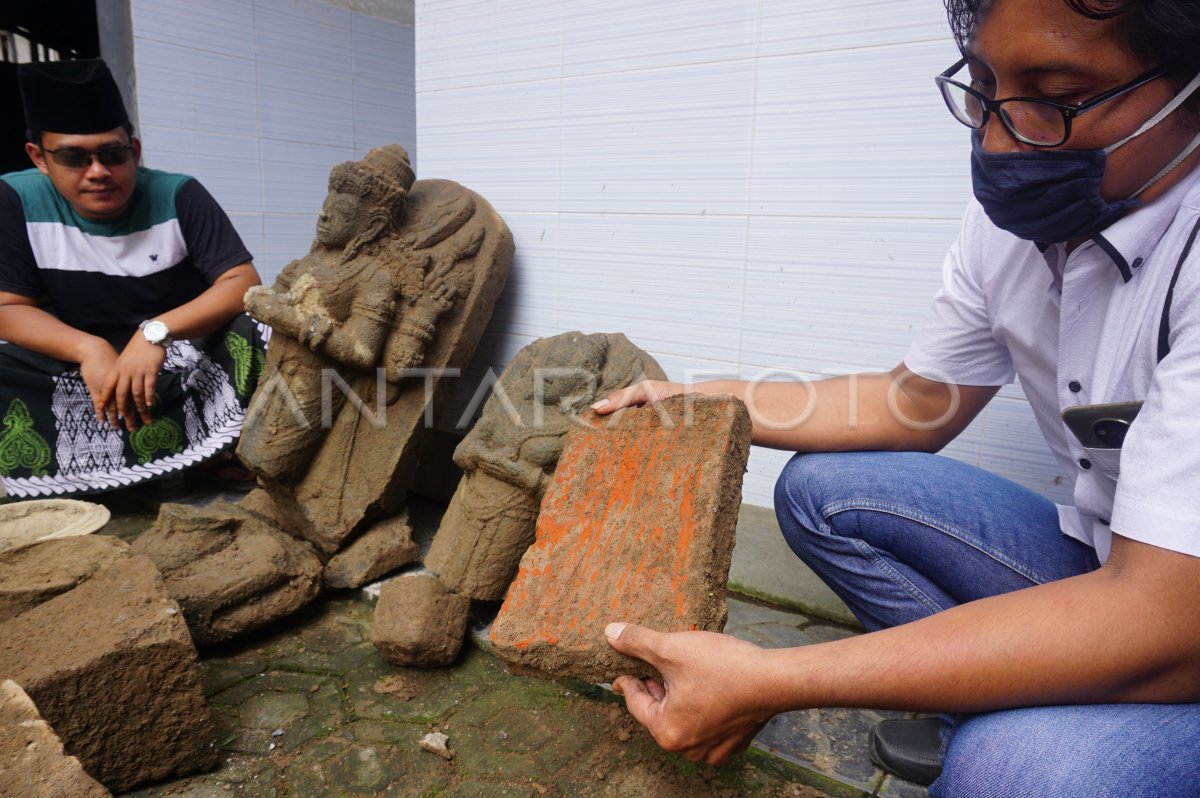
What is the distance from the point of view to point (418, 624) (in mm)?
2379

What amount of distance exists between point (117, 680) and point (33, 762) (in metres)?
0.43

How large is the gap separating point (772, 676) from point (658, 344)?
1.98 m

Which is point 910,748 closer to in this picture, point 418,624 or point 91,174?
point 418,624

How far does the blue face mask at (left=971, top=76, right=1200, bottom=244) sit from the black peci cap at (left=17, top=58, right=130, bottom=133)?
3255 mm

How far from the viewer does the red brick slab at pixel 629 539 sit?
1.53 meters

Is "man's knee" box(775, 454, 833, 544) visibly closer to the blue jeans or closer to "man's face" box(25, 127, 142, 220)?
the blue jeans

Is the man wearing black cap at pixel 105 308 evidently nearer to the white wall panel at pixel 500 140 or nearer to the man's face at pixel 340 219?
the man's face at pixel 340 219

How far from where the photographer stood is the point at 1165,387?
3.72ft

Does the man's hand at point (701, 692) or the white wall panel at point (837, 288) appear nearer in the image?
the man's hand at point (701, 692)

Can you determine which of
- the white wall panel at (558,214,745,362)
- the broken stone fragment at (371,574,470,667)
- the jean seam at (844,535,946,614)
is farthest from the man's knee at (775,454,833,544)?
the broken stone fragment at (371,574,470,667)

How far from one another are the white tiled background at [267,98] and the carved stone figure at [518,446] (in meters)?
3.70

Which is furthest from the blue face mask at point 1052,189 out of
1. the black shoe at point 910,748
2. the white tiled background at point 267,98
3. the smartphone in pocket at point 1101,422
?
the white tiled background at point 267,98

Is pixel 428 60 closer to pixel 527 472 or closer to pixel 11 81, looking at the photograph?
pixel 527 472

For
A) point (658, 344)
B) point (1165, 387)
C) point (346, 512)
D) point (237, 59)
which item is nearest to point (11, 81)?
point (237, 59)
